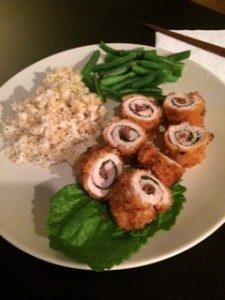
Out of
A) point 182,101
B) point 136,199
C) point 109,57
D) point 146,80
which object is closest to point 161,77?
point 146,80

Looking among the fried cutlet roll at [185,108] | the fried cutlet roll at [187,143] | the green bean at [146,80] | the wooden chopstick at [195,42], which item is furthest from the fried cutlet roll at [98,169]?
the wooden chopstick at [195,42]

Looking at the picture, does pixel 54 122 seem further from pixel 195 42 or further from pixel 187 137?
pixel 195 42

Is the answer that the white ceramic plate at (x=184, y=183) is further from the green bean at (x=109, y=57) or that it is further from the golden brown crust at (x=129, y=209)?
the green bean at (x=109, y=57)

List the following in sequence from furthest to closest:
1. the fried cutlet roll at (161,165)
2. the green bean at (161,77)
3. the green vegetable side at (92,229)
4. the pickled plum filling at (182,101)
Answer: the green bean at (161,77)
the pickled plum filling at (182,101)
the fried cutlet roll at (161,165)
the green vegetable side at (92,229)

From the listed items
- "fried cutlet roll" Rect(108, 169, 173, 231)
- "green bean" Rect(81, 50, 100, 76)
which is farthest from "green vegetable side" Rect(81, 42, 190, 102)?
"fried cutlet roll" Rect(108, 169, 173, 231)

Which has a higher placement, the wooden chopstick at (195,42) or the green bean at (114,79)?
the wooden chopstick at (195,42)

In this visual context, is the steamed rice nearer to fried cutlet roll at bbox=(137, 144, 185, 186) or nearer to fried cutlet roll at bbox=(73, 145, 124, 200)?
fried cutlet roll at bbox=(73, 145, 124, 200)

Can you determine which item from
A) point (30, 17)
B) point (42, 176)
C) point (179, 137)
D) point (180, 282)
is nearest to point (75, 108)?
point (42, 176)
